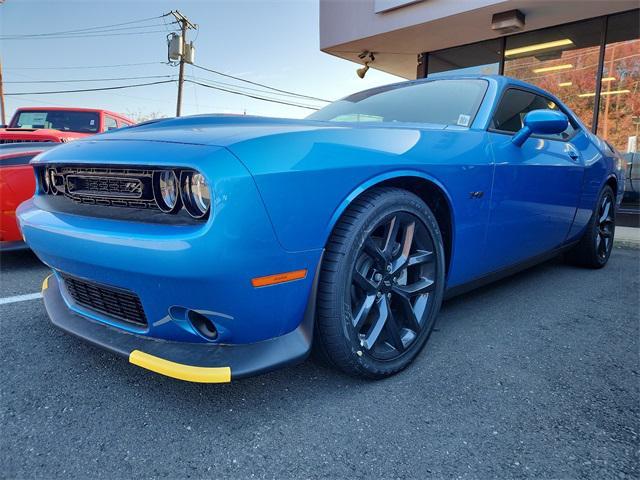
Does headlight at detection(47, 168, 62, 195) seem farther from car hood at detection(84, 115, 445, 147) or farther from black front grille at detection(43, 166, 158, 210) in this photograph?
car hood at detection(84, 115, 445, 147)

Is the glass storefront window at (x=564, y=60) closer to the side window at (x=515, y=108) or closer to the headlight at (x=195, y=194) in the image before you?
the side window at (x=515, y=108)

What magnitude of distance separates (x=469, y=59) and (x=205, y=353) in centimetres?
809

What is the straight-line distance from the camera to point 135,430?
1344 mm

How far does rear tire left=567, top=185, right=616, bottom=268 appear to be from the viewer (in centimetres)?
338

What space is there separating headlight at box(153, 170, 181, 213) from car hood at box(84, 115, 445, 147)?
12 centimetres

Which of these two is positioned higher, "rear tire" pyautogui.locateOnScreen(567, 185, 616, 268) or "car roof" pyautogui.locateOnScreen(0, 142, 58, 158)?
"car roof" pyautogui.locateOnScreen(0, 142, 58, 158)

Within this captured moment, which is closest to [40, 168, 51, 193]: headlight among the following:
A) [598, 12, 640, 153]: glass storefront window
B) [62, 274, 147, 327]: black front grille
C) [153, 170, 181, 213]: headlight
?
[62, 274, 147, 327]: black front grille

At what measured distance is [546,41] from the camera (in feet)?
22.8

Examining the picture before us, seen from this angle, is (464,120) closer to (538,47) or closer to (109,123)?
(109,123)

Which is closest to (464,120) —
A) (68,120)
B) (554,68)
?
(68,120)

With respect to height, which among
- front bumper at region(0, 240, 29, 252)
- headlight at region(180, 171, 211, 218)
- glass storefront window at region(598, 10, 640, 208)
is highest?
glass storefront window at region(598, 10, 640, 208)

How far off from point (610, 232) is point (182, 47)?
68.2 ft

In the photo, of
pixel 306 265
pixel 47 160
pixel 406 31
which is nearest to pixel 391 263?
pixel 306 265

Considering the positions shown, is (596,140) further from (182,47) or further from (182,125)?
(182,47)
